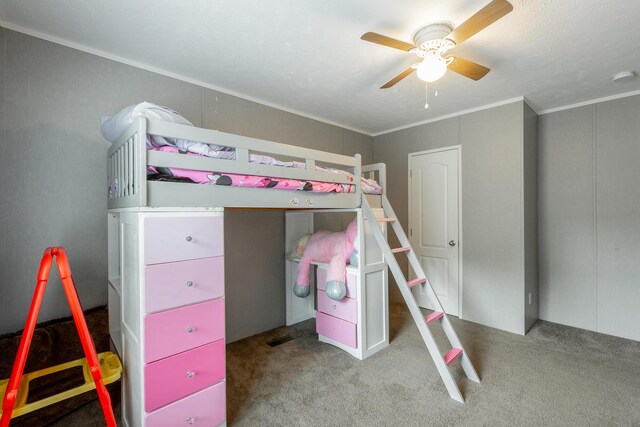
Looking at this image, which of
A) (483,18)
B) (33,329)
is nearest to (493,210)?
(483,18)

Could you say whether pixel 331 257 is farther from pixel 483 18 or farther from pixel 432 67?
pixel 483 18

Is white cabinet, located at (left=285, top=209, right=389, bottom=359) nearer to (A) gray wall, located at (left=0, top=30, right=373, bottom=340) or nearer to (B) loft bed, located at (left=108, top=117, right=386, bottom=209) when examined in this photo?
(B) loft bed, located at (left=108, top=117, right=386, bottom=209)

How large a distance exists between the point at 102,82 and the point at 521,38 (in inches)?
112

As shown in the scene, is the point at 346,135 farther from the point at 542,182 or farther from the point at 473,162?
the point at 542,182

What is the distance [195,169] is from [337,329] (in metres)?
1.88

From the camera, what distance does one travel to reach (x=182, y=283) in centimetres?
152

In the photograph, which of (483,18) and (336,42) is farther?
(336,42)

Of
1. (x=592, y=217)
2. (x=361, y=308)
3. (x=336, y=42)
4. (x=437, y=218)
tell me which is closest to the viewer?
(x=336, y=42)

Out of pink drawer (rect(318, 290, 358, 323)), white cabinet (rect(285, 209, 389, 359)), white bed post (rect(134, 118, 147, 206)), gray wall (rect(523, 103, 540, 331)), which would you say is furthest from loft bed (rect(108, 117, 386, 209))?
gray wall (rect(523, 103, 540, 331))

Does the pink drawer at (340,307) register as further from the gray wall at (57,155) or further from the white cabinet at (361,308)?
the gray wall at (57,155)

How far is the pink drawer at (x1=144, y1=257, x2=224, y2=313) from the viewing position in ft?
4.69

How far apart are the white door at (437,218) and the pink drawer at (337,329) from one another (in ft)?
4.40

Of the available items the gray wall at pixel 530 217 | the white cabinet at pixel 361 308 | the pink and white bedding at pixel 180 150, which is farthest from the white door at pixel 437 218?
the pink and white bedding at pixel 180 150

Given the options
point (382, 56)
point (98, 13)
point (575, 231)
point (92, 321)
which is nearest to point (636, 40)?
point (382, 56)
